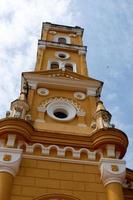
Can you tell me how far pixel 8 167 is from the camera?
1230 centimetres

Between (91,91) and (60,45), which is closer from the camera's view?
(91,91)

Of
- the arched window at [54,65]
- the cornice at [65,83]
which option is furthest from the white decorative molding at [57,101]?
the arched window at [54,65]

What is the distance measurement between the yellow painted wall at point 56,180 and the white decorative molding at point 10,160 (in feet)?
1.05

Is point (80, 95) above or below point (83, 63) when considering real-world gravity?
below

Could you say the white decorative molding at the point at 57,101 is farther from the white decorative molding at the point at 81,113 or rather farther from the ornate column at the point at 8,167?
the ornate column at the point at 8,167

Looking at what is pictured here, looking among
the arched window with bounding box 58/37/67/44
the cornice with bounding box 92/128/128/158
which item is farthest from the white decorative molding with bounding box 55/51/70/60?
the cornice with bounding box 92/128/128/158

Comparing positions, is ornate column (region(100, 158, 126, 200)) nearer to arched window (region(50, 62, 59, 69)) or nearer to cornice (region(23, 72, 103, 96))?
cornice (region(23, 72, 103, 96))

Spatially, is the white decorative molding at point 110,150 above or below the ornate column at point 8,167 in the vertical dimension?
above

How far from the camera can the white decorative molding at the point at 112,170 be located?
1245 cm

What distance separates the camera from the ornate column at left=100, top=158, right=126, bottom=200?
11977 mm

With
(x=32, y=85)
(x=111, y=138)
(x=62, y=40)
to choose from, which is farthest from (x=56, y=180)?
(x=62, y=40)

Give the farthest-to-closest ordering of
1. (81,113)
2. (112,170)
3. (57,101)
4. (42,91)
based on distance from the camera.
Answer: (42,91)
(57,101)
(81,113)
(112,170)

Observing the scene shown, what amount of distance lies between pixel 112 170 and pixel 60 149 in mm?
1941

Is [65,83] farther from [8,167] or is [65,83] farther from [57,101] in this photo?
[8,167]
